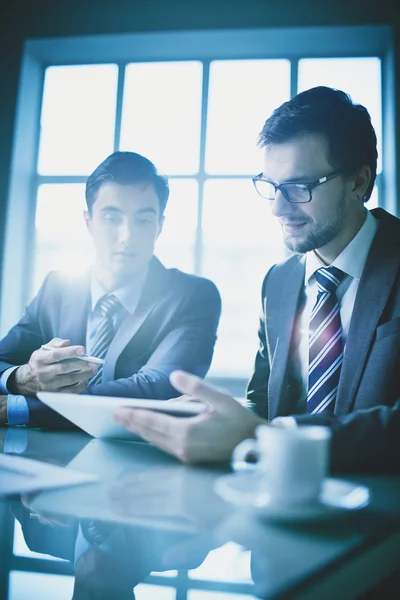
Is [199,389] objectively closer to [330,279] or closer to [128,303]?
[330,279]

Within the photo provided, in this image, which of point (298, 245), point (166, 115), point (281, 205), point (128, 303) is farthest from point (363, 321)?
point (166, 115)

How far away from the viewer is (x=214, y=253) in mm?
3084

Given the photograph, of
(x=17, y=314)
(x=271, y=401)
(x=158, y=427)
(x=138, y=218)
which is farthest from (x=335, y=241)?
(x=17, y=314)

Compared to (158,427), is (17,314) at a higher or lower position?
higher

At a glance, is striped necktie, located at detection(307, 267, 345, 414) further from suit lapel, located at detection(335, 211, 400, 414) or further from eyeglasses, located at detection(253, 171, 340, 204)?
eyeglasses, located at detection(253, 171, 340, 204)

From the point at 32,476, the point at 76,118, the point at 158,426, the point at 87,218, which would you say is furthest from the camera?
the point at 76,118

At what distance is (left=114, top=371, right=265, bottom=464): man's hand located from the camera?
0.87m

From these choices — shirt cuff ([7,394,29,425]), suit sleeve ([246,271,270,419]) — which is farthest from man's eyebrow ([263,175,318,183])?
shirt cuff ([7,394,29,425])

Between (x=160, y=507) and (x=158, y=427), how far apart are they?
0.24 m

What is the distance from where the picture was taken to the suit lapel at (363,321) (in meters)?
1.43

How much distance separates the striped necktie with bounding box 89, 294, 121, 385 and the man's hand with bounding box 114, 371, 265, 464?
119cm

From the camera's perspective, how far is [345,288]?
167 centimetres

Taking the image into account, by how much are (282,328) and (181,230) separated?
4.29ft

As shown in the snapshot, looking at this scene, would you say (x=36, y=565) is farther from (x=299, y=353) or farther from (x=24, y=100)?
(x=24, y=100)
